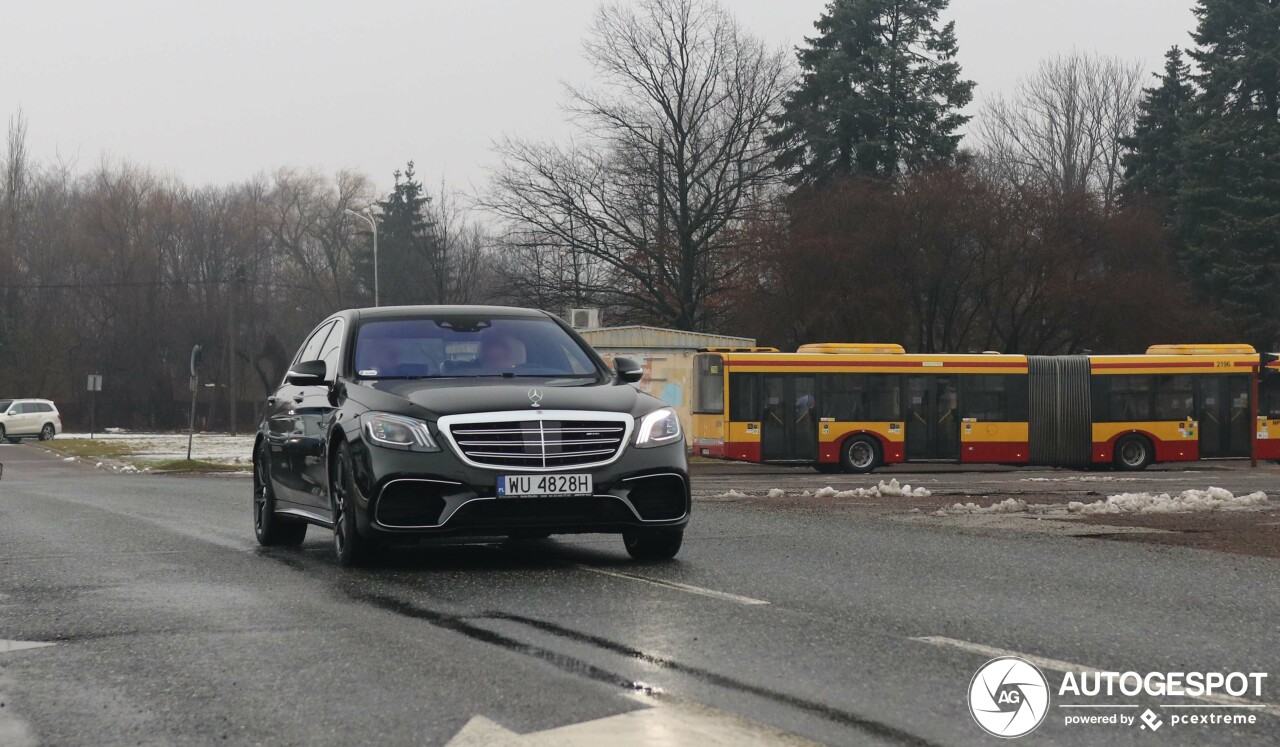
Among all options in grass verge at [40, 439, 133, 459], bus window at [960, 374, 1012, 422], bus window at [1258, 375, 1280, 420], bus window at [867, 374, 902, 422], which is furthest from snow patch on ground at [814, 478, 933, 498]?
grass verge at [40, 439, 133, 459]

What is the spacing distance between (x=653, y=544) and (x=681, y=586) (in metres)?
1.45

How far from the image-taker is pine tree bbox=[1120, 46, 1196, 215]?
57.9 meters

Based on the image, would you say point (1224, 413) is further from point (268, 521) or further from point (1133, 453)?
point (268, 521)

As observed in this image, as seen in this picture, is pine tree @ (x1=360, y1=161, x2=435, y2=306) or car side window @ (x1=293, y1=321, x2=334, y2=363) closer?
car side window @ (x1=293, y1=321, x2=334, y2=363)

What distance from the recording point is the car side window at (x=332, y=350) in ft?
34.6

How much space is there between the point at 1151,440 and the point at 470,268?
50.4m

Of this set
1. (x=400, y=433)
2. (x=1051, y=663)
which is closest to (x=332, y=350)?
(x=400, y=433)

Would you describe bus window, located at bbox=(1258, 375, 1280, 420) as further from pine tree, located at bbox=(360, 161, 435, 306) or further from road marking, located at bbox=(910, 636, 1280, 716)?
pine tree, located at bbox=(360, 161, 435, 306)

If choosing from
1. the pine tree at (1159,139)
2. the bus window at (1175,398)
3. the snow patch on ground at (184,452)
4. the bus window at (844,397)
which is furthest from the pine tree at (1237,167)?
the snow patch on ground at (184,452)

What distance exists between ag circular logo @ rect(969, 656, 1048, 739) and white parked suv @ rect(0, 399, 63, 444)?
207 ft

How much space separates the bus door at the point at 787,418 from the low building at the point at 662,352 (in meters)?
5.01

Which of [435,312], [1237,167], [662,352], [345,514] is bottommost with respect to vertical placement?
[345,514]

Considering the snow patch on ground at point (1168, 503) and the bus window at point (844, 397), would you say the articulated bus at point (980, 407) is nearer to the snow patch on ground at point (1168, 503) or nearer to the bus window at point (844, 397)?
the bus window at point (844, 397)

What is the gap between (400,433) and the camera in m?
9.15
